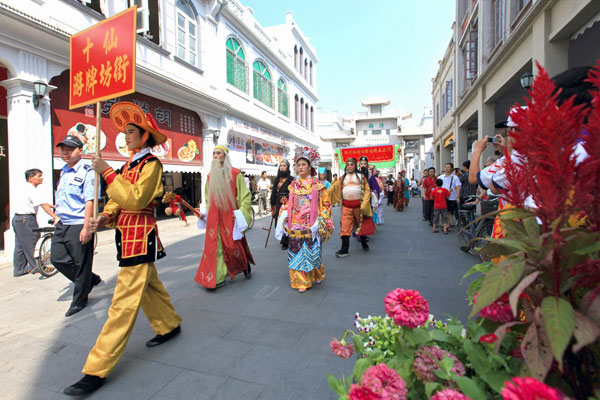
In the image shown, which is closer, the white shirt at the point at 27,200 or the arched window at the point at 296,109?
the white shirt at the point at 27,200

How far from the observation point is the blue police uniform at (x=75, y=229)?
340cm

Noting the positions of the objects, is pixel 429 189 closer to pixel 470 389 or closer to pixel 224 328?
pixel 224 328

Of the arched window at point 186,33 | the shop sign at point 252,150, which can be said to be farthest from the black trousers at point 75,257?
the shop sign at point 252,150

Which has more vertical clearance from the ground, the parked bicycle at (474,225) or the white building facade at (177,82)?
the white building facade at (177,82)

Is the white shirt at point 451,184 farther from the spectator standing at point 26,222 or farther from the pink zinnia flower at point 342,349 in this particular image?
the spectator standing at point 26,222

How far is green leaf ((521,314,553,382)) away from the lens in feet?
2.09

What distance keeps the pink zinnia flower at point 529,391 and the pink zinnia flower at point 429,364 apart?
0.93 ft

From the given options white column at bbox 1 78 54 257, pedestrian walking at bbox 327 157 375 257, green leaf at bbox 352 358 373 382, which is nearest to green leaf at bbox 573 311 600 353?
green leaf at bbox 352 358 373 382

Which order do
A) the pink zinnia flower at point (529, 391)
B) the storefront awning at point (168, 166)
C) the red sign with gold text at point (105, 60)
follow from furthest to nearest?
the storefront awning at point (168, 166)
the red sign with gold text at point (105, 60)
the pink zinnia flower at point (529, 391)

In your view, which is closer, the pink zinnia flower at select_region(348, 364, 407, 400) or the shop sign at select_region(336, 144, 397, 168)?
the pink zinnia flower at select_region(348, 364, 407, 400)

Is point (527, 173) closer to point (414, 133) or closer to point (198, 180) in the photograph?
point (198, 180)

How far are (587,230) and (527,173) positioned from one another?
18 centimetres

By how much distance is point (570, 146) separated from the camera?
27.2 inches

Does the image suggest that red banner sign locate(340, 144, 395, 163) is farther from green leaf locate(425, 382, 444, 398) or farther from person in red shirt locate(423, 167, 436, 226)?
green leaf locate(425, 382, 444, 398)
